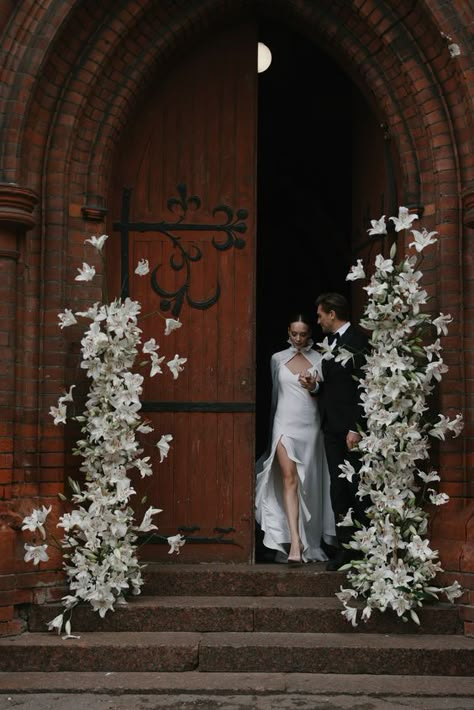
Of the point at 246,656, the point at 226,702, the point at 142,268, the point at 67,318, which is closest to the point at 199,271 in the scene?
the point at 142,268

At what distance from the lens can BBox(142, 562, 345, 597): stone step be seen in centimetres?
677

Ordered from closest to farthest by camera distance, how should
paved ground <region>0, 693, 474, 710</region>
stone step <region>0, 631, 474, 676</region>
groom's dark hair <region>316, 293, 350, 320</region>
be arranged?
paved ground <region>0, 693, 474, 710</region>
stone step <region>0, 631, 474, 676</region>
groom's dark hair <region>316, 293, 350, 320</region>

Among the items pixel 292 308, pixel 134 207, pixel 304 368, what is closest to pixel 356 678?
pixel 304 368

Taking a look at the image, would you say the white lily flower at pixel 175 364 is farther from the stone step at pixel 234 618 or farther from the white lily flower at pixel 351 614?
the white lily flower at pixel 351 614

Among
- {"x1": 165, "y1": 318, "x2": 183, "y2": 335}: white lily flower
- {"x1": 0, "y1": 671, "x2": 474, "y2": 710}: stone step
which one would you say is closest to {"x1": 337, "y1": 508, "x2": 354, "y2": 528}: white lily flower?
{"x1": 0, "y1": 671, "x2": 474, "y2": 710}: stone step

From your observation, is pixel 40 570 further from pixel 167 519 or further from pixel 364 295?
pixel 364 295

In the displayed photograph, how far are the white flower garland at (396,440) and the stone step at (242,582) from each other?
30cm

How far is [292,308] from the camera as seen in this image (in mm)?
12688

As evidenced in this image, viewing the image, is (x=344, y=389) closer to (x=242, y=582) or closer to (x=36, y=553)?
(x=242, y=582)

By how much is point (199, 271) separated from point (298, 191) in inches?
192

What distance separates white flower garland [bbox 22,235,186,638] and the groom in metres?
1.05

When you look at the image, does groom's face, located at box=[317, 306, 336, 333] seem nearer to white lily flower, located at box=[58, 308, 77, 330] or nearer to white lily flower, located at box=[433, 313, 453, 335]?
white lily flower, located at box=[433, 313, 453, 335]

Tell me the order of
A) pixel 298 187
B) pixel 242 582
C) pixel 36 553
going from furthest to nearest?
pixel 298 187, pixel 242 582, pixel 36 553

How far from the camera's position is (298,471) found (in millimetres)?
7379
